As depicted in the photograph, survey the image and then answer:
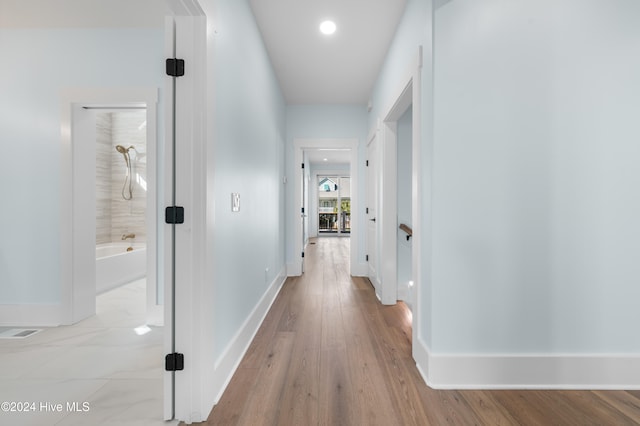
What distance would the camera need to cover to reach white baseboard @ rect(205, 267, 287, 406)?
57.6 inches

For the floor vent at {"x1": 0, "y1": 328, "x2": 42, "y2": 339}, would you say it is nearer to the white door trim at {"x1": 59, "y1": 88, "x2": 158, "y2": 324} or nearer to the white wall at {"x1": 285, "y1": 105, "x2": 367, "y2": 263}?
the white door trim at {"x1": 59, "y1": 88, "x2": 158, "y2": 324}

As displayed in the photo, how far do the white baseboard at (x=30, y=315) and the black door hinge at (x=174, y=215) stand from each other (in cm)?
212

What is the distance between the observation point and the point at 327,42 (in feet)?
9.23

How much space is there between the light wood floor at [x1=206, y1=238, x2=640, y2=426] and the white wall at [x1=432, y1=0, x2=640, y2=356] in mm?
244

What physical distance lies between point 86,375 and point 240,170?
1522 millimetres

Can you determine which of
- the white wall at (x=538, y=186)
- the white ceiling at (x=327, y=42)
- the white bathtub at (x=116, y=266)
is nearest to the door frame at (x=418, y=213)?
the white wall at (x=538, y=186)

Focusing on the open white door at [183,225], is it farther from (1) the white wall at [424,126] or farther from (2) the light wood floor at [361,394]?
(1) the white wall at [424,126]

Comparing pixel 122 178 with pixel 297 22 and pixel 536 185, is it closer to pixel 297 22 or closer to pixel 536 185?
pixel 297 22

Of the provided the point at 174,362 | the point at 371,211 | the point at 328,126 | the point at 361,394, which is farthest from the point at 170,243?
the point at 328,126

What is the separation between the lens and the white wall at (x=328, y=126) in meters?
4.37

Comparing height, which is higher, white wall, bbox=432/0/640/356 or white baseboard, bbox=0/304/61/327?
white wall, bbox=432/0/640/356

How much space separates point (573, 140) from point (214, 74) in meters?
1.98

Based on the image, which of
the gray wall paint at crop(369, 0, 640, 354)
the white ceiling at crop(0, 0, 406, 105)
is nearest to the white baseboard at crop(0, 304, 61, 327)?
the white ceiling at crop(0, 0, 406, 105)

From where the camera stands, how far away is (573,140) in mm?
1600
